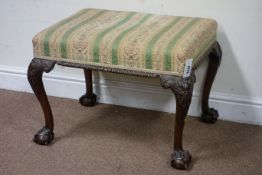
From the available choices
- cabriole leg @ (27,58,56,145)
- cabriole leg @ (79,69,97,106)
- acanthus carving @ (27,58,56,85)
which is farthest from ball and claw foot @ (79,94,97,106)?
acanthus carving @ (27,58,56,85)

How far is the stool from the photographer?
1.27m

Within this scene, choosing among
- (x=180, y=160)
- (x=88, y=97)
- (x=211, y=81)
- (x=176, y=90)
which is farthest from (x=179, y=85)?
(x=88, y=97)

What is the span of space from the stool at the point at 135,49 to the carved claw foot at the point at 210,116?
0.74ft

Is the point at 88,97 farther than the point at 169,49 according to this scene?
Yes

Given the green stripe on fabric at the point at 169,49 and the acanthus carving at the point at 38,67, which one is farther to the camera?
the acanthus carving at the point at 38,67

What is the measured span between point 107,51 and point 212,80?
55 centimetres

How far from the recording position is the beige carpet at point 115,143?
1436 mm

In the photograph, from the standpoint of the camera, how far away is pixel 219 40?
1642mm

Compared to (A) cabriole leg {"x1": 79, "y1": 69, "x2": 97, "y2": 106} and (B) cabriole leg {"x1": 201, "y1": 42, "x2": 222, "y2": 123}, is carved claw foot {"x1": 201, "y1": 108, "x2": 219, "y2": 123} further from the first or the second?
(A) cabriole leg {"x1": 79, "y1": 69, "x2": 97, "y2": 106}

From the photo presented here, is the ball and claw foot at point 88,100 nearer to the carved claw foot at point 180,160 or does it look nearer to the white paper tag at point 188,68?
the carved claw foot at point 180,160

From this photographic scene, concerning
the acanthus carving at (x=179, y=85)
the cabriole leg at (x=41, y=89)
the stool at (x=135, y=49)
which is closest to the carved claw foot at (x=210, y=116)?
the stool at (x=135, y=49)

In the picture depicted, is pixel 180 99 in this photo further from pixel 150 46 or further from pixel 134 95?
pixel 134 95

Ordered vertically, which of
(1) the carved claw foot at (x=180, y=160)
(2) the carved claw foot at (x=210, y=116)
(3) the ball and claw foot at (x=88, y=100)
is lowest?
(3) the ball and claw foot at (x=88, y=100)

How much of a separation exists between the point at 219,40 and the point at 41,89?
747mm
